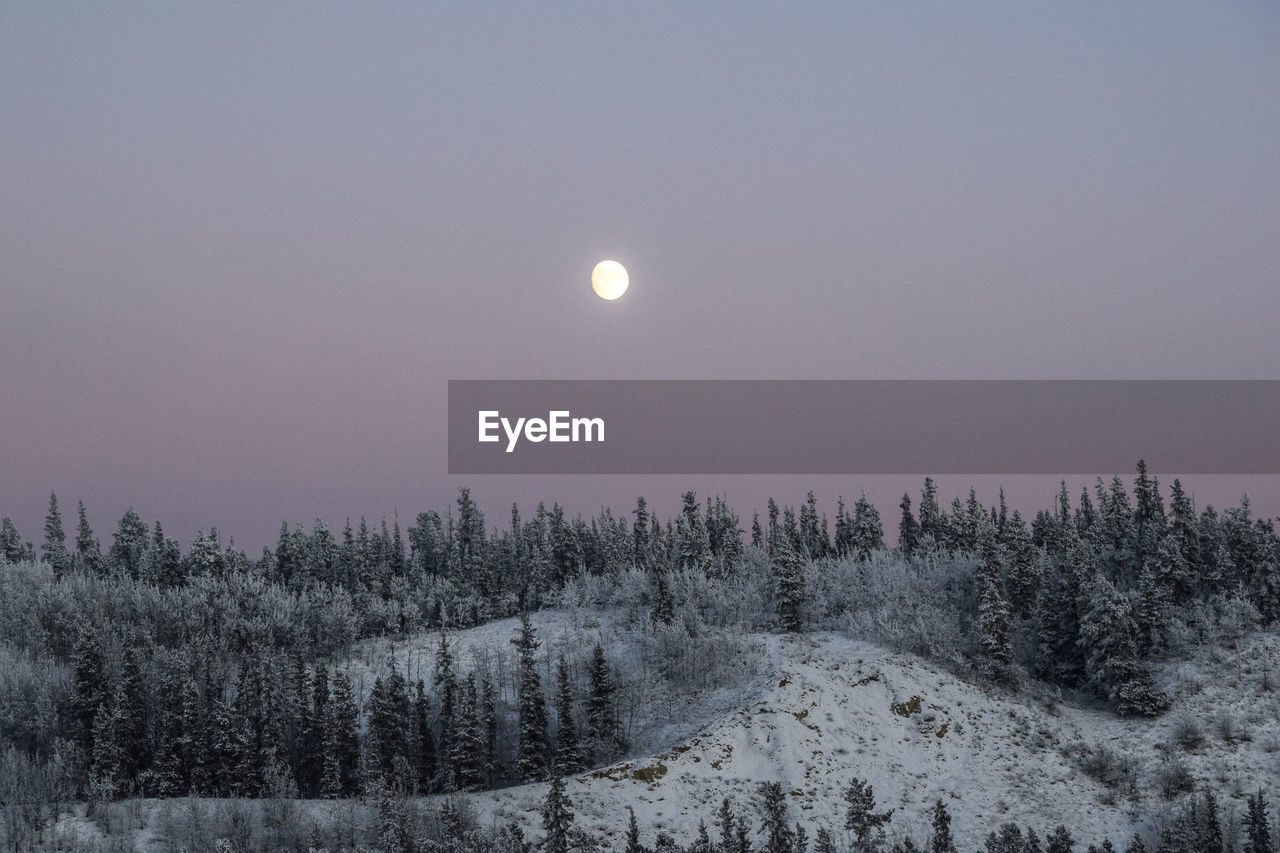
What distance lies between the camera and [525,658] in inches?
3888

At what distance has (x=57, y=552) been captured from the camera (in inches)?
7096

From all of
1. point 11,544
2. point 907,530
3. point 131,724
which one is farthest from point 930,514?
point 11,544

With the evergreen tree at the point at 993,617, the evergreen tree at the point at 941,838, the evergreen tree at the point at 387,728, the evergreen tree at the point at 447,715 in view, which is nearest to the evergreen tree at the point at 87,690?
the evergreen tree at the point at 387,728

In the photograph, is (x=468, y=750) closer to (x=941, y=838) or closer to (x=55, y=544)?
(x=941, y=838)

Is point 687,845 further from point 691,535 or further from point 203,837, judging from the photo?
point 691,535

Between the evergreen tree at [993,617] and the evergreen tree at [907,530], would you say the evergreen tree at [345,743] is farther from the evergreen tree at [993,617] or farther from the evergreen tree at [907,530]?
the evergreen tree at [907,530]

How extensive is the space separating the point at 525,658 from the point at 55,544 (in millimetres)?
122897

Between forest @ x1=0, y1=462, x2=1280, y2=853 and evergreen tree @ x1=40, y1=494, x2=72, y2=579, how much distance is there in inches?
110

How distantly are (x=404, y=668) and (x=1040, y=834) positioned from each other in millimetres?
77711

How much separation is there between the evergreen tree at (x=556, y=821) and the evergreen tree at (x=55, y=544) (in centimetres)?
13685

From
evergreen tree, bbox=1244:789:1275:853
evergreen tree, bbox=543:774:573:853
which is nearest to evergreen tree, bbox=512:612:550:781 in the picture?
evergreen tree, bbox=543:774:573:853

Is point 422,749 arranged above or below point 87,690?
below

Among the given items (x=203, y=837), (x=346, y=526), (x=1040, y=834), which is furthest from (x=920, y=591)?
(x=346, y=526)

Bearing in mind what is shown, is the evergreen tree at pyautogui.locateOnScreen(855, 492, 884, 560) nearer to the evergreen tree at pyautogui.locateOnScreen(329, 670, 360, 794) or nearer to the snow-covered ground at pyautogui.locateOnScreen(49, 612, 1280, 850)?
the snow-covered ground at pyautogui.locateOnScreen(49, 612, 1280, 850)
